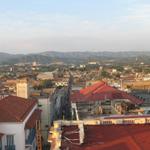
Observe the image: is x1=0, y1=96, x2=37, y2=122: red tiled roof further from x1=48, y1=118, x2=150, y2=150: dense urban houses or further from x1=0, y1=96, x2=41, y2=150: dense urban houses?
x1=48, y1=118, x2=150, y2=150: dense urban houses

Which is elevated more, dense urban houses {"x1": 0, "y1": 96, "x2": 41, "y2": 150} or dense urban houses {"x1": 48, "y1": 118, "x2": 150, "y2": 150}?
dense urban houses {"x1": 48, "y1": 118, "x2": 150, "y2": 150}

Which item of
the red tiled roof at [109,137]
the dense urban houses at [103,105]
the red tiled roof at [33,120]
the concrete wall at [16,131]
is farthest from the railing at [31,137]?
the red tiled roof at [109,137]

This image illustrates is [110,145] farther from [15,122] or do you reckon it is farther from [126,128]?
[15,122]

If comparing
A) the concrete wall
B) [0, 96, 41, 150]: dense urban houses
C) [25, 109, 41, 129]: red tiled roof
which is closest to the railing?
[0, 96, 41, 150]: dense urban houses

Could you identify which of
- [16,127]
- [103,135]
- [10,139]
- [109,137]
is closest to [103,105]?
[16,127]

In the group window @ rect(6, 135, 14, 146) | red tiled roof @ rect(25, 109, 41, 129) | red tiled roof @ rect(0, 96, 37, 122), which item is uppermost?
red tiled roof @ rect(0, 96, 37, 122)

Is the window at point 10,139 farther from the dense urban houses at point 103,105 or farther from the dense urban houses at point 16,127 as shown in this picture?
the dense urban houses at point 103,105
